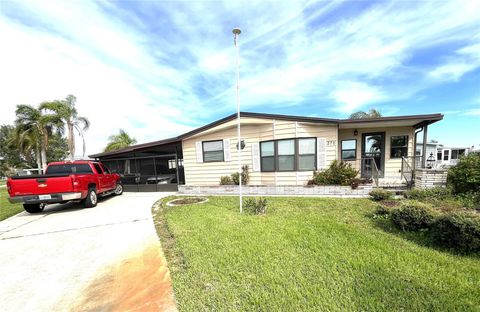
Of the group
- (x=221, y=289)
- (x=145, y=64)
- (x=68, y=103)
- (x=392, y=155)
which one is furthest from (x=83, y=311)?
(x=68, y=103)

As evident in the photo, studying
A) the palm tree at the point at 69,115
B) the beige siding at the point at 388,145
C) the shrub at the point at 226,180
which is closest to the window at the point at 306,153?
the beige siding at the point at 388,145

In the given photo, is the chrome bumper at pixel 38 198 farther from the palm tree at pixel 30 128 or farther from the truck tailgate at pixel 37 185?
the palm tree at pixel 30 128

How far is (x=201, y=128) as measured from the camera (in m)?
10.5

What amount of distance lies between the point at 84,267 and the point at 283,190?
6994 millimetres

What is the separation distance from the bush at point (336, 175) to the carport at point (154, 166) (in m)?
7.61

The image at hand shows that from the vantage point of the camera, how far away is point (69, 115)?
19094 mm

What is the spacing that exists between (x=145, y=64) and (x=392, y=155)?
1280 cm

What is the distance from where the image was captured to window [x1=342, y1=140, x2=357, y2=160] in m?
9.76

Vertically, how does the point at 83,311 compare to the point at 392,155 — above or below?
below

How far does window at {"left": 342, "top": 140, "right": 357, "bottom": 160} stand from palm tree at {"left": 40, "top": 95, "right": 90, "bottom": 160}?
2342 cm

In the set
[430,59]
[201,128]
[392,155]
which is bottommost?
[392,155]

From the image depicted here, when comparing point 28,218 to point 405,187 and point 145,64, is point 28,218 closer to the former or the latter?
point 145,64

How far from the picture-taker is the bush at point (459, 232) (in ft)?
9.80

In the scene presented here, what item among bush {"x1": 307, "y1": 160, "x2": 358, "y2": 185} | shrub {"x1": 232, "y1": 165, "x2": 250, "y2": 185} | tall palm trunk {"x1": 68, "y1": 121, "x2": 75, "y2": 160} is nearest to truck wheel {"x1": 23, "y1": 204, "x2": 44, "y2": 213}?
shrub {"x1": 232, "y1": 165, "x2": 250, "y2": 185}
